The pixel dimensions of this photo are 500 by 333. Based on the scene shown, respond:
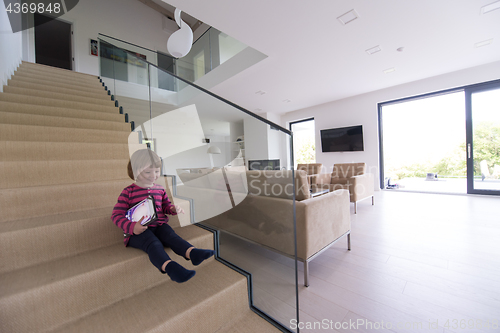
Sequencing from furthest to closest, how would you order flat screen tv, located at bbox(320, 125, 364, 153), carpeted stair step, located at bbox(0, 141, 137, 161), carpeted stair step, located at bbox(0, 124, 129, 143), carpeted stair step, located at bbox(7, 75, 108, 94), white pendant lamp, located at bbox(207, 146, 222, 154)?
flat screen tv, located at bbox(320, 125, 364, 153)
carpeted stair step, located at bbox(7, 75, 108, 94)
white pendant lamp, located at bbox(207, 146, 222, 154)
carpeted stair step, located at bbox(0, 124, 129, 143)
carpeted stair step, located at bbox(0, 141, 137, 161)

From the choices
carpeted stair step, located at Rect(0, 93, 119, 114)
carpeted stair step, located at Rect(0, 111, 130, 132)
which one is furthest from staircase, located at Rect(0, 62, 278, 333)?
carpeted stair step, located at Rect(0, 93, 119, 114)

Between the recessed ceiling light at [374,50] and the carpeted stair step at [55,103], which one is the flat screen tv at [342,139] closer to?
the recessed ceiling light at [374,50]

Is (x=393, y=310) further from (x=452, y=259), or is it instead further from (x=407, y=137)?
(x=407, y=137)

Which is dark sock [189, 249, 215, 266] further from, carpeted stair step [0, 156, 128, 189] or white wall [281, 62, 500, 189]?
white wall [281, 62, 500, 189]

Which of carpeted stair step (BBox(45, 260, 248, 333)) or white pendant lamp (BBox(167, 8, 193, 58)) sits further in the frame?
white pendant lamp (BBox(167, 8, 193, 58))

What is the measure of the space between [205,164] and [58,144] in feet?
3.91

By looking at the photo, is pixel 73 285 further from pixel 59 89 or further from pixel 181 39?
pixel 59 89

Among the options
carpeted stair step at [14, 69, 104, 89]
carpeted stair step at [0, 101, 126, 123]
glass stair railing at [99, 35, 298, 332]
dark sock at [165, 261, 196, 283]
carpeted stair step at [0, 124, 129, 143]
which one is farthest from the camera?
carpeted stair step at [14, 69, 104, 89]

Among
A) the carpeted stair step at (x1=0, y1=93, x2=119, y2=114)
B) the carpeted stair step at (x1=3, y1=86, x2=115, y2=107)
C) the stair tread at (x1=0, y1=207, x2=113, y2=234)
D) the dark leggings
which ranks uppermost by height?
the carpeted stair step at (x1=3, y1=86, x2=115, y2=107)

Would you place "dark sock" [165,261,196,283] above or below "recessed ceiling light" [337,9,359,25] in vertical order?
below

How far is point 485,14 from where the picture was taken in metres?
2.83

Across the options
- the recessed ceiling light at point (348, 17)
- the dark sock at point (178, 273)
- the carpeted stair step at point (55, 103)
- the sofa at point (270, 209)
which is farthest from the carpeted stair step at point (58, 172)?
the recessed ceiling light at point (348, 17)

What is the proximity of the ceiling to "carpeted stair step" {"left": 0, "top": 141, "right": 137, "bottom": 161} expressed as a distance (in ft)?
6.26

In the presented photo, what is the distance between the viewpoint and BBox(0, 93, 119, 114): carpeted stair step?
2320 mm
